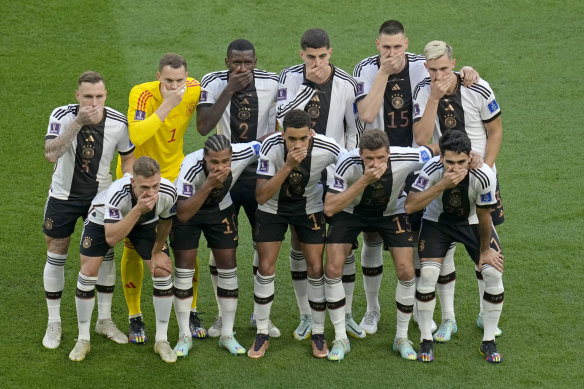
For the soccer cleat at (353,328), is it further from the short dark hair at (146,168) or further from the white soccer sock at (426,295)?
the short dark hair at (146,168)

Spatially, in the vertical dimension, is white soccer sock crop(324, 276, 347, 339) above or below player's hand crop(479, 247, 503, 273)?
below

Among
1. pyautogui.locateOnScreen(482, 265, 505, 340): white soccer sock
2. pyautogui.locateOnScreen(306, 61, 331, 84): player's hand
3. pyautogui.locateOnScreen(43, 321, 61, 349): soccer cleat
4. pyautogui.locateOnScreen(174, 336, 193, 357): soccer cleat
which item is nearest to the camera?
pyautogui.locateOnScreen(482, 265, 505, 340): white soccer sock

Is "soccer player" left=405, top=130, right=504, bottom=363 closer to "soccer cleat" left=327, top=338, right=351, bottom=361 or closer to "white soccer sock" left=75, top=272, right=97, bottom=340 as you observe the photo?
"soccer cleat" left=327, top=338, right=351, bottom=361

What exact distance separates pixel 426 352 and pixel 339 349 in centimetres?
74

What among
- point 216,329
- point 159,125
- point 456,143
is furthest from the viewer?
point 216,329

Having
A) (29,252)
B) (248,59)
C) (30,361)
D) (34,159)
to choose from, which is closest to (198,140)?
(34,159)

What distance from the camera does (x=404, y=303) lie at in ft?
28.6

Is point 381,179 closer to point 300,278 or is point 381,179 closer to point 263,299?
point 300,278

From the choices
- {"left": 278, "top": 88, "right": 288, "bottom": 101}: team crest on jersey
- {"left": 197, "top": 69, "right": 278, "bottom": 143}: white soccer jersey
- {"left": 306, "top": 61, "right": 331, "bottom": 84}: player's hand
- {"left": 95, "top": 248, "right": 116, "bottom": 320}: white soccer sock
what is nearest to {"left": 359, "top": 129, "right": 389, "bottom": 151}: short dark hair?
{"left": 306, "top": 61, "right": 331, "bottom": 84}: player's hand

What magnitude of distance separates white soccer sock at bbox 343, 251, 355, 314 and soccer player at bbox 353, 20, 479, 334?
130 millimetres

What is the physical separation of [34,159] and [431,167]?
593 centimetres

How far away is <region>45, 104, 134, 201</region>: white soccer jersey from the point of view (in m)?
8.73

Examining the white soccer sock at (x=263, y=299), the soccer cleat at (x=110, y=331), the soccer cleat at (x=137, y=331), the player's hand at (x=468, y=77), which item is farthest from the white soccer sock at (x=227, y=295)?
the player's hand at (x=468, y=77)

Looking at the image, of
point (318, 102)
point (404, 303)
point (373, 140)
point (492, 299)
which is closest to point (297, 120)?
point (373, 140)
